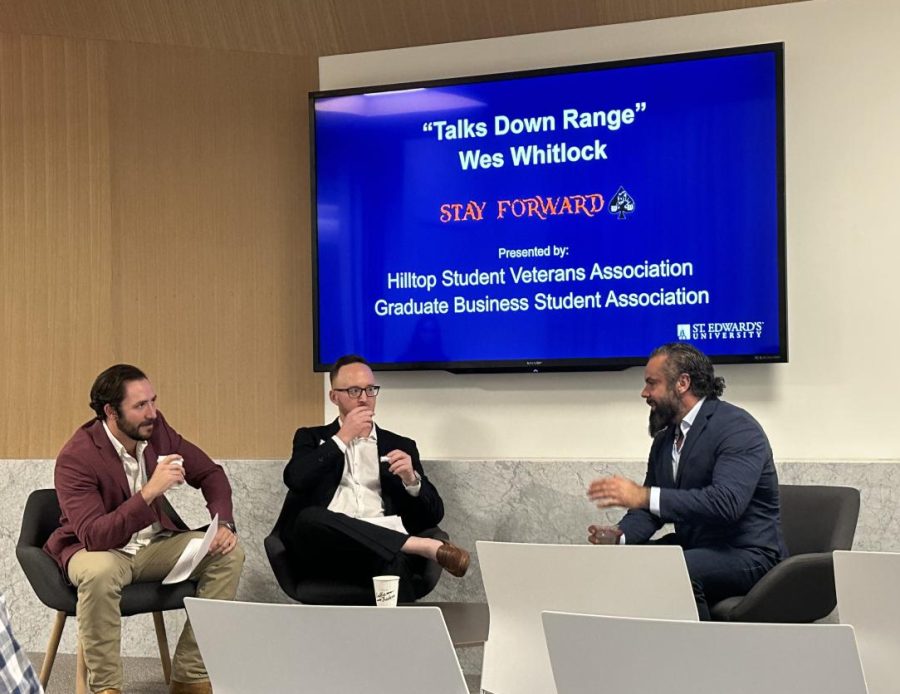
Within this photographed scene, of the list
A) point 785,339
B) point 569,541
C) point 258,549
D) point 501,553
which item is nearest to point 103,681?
point 258,549

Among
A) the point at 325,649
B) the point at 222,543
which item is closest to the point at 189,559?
the point at 222,543

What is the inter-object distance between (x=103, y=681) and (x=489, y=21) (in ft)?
10.7

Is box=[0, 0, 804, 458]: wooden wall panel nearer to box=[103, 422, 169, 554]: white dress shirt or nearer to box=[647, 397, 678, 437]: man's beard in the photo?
box=[103, 422, 169, 554]: white dress shirt

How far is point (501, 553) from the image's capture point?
273 cm

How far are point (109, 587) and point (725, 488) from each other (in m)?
2.27

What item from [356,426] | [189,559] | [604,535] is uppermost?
[356,426]

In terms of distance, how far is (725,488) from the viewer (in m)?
3.85

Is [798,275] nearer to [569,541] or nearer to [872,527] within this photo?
[872,527]

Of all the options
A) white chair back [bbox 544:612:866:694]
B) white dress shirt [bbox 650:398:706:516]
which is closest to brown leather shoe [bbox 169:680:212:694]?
white dress shirt [bbox 650:398:706:516]

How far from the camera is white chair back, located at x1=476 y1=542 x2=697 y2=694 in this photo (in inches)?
105

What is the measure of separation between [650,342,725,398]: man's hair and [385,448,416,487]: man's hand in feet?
3.73

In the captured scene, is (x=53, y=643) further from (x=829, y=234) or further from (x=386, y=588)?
(x=829, y=234)

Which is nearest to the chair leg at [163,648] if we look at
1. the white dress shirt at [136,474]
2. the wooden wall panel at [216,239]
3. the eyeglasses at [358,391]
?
the white dress shirt at [136,474]

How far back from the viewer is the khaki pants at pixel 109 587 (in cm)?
440
